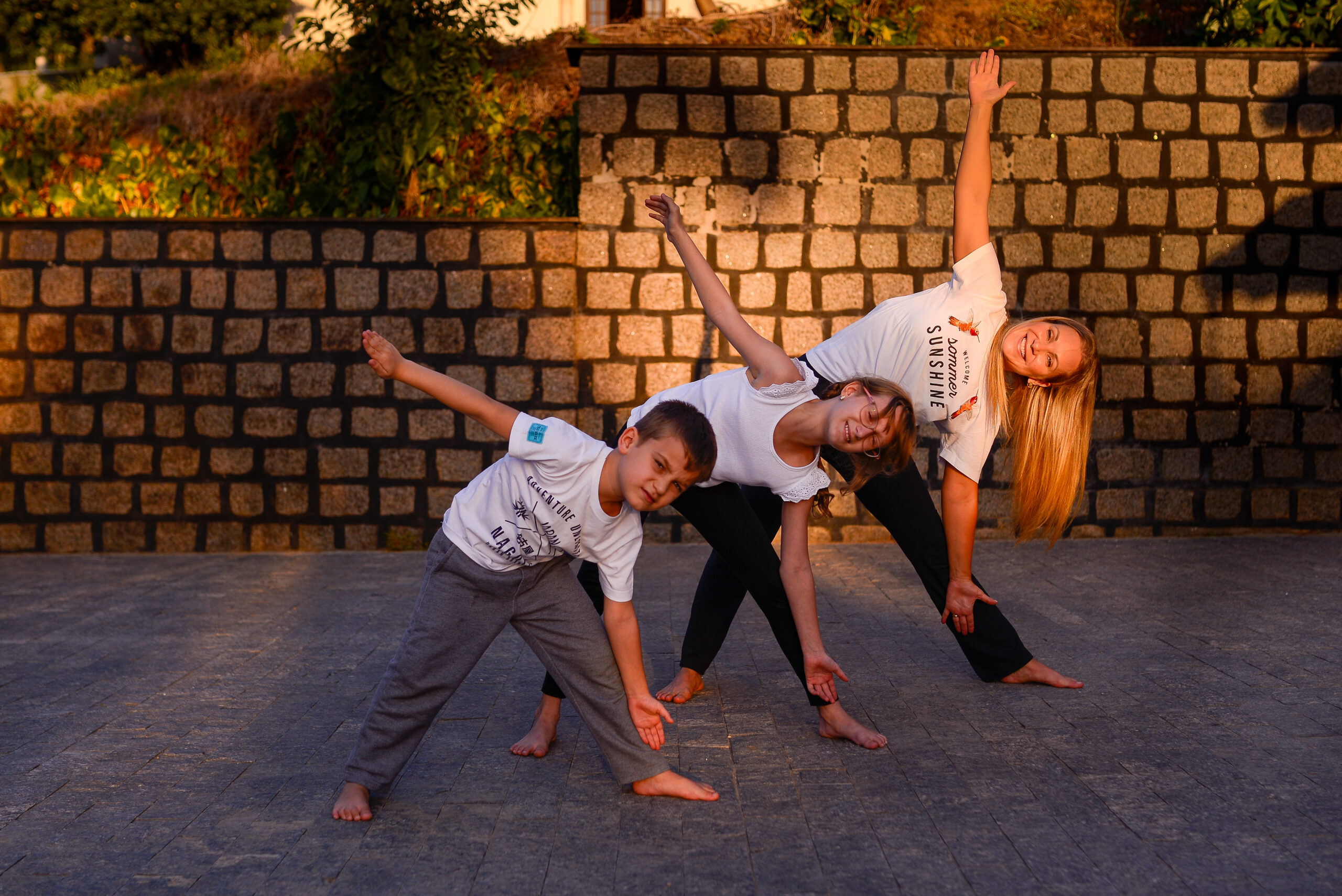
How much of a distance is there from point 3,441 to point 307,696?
4.55 meters

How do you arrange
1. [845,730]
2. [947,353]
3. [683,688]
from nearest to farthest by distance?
1. [845,730]
2. [947,353]
3. [683,688]

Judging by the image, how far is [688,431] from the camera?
2.82 m

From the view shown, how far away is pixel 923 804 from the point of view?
2871mm

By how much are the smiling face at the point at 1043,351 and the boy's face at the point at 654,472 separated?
1500 mm

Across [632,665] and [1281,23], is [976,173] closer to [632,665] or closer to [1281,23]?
[632,665]

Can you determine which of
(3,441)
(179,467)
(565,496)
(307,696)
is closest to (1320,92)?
(565,496)

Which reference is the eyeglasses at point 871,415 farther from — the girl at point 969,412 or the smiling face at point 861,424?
the girl at point 969,412

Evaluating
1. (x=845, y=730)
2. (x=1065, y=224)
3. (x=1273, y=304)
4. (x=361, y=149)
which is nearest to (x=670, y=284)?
(x=361, y=149)

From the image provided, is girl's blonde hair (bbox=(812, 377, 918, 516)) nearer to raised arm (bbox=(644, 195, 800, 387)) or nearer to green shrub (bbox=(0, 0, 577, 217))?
raised arm (bbox=(644, 195, 800, 387))

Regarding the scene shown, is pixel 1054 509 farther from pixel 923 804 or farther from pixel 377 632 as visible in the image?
pixel 377 632

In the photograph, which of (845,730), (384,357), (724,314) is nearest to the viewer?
(384,357)

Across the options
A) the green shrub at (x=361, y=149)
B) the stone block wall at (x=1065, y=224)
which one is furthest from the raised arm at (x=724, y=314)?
the green shrub at (x=361, y=149)

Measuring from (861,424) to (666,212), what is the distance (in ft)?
2.92

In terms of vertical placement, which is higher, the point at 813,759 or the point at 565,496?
the point at 565,496
